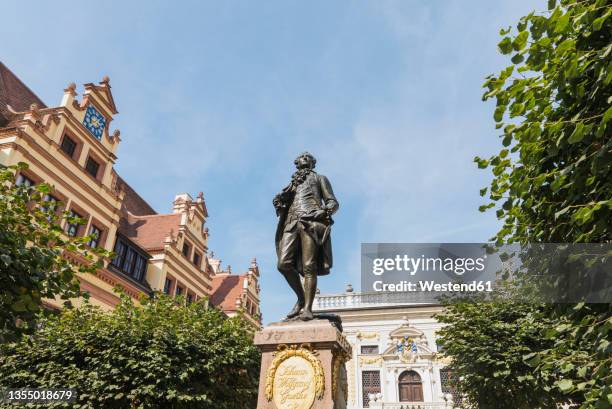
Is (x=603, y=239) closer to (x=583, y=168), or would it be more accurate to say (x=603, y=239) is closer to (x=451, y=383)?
(x=583, y=168)

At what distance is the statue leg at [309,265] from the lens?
19.8 ft

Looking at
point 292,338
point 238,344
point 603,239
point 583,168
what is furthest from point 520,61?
point 238,344

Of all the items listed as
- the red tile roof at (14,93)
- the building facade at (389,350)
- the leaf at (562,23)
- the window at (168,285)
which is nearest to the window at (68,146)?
the red tile roof at (14,93)

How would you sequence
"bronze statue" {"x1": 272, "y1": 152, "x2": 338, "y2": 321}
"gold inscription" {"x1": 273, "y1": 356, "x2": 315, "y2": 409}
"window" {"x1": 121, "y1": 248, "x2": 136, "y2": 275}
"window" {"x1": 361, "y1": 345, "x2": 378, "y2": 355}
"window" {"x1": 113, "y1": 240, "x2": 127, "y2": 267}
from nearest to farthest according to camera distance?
"gold inscription" {"x1": 273, "y1": 356, "x2": 315, "y2": 409} → "bronze statue" {"x1": 272, "y1": 152, "x2": 338, "y2": 321} → "window" {"x1": 113, "y1": 240, "x2": 127, "y2": 267} → "window" {"x1": 121, "y1": 248, "x2": 136, "y2": 275} → "window" {"x1": 361, "y1": 345, "x2": 378, "y2": 355}

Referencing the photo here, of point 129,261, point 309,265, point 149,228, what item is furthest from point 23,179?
point 309,265

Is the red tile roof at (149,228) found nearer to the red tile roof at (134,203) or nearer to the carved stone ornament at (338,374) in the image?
the red tile roof at (134,203)

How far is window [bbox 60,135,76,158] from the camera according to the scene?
20516 millimetres

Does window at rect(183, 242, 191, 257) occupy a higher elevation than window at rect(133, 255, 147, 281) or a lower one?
higher

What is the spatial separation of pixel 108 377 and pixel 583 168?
12.7m

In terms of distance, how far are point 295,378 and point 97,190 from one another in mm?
19789

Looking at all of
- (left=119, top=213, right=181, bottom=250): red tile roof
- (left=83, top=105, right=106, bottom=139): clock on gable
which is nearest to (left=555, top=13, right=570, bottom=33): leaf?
(left=83, top=105, right=106, bottom=139): clock on gable

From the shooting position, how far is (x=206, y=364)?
44.3 feet

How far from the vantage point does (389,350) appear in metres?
29.5

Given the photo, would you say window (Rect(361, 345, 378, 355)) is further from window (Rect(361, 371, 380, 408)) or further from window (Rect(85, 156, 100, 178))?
window (Rect(85, 156, 100, 178))
